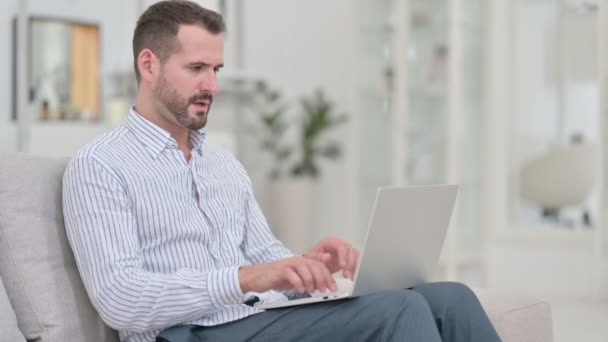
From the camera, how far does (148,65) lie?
2078mm

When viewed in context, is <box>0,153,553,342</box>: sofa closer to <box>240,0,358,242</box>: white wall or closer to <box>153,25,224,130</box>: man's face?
<box>153,25,224,130</box>: man's face

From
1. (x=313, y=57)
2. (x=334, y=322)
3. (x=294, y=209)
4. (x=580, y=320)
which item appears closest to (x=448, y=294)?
(x=334, y=322)

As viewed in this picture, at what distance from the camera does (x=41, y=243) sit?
1877mm

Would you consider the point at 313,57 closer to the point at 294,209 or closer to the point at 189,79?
the point at 294,209

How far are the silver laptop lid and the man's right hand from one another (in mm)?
88

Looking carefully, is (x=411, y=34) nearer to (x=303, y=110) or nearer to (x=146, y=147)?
(x=303, y=110)

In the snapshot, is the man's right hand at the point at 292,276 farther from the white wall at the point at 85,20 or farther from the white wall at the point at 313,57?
the white wall at the point at 313,57

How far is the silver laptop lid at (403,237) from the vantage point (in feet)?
5.80

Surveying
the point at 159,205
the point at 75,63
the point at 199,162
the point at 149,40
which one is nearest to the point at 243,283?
the point at 159,205

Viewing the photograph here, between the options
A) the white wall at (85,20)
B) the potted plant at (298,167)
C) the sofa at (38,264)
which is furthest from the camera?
the potted plant at (298,167)

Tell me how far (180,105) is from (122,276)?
44cm

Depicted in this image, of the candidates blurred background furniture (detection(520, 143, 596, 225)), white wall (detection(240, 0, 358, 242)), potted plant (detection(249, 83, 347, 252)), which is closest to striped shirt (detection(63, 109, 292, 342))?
blurred background furniture (detection(520, 143, 596, 225))

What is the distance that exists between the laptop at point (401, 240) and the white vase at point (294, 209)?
425 cm

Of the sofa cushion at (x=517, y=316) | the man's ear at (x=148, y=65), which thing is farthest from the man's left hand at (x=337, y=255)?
the man's ear at (x=148, y=65)
